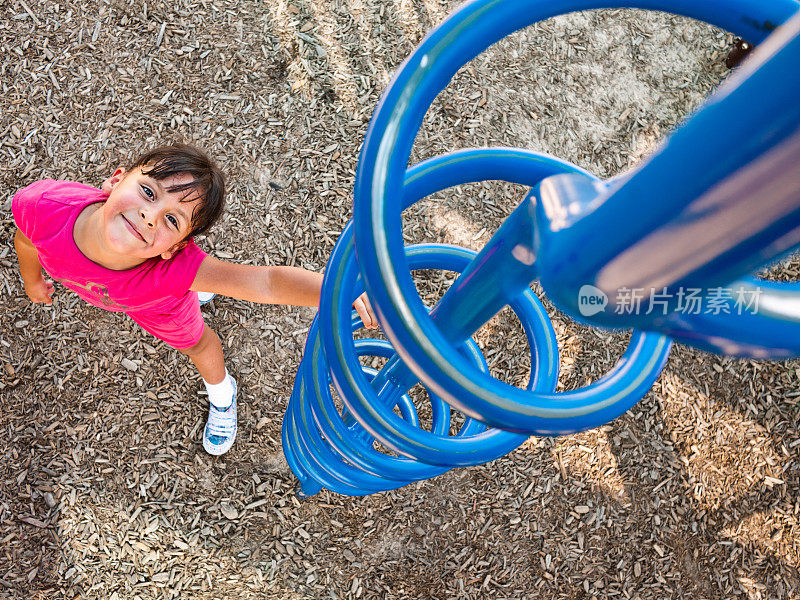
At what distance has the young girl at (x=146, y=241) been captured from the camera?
5.87ft

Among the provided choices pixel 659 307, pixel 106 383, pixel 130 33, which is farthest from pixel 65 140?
pixel 659 307

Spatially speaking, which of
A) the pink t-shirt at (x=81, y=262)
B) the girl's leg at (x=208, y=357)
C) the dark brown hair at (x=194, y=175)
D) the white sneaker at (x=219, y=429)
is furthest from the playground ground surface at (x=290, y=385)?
the dark brown hair at (x=194, y=175)

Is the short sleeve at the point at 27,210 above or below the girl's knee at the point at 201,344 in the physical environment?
above

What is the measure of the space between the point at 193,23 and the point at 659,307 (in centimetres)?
308

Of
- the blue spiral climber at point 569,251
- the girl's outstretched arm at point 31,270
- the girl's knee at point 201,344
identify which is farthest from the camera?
the girl's knee at point 201,344

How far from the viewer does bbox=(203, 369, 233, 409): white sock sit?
2566 mm

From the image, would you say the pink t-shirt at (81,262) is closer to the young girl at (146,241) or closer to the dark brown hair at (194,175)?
the young girl at (146,241)

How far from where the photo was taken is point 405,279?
778 millimetres

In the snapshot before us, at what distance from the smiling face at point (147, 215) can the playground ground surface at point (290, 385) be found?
1006 millimetres

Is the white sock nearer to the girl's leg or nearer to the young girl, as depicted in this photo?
the girl's leg

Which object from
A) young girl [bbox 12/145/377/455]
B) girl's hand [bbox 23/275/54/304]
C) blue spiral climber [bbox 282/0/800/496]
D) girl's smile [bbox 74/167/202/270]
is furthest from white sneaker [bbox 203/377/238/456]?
blue spiral climber [bbox 282/0/800/496]

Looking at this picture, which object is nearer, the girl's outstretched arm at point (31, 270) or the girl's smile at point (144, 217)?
the girl's smile at point (144, 217)

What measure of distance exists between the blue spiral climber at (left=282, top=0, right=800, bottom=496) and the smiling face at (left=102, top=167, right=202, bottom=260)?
56 centimetres

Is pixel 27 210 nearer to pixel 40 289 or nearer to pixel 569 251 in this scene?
pixel 40 289
